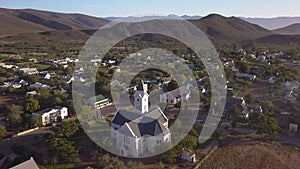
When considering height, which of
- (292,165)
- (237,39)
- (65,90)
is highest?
(237,39)

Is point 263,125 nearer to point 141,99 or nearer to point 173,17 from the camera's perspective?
point 141,99

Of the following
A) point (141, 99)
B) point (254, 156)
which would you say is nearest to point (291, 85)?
point (254, 156)

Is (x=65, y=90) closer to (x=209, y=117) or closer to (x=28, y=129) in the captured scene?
(x=28, y=129)

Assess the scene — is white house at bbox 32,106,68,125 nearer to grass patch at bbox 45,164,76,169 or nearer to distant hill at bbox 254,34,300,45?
grass patch at bbox 45,164,76,169

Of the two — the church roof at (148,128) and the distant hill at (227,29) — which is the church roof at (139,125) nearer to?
the church roof at (148,128)

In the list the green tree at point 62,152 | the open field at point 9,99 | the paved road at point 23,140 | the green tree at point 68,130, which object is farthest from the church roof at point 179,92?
the open field at point 9,99

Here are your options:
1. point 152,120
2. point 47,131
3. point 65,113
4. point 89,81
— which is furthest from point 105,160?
point 89,81
